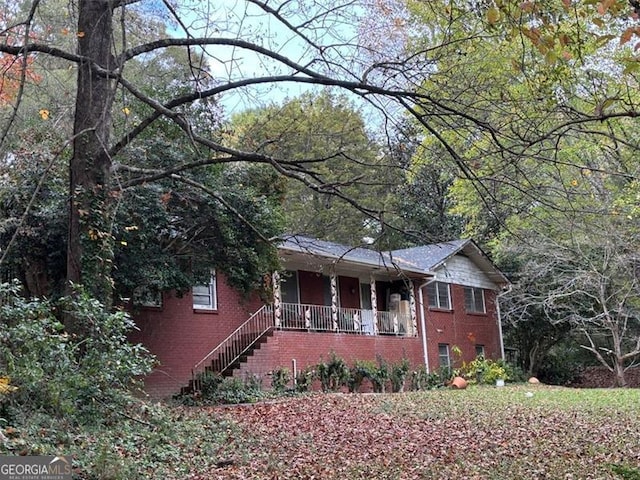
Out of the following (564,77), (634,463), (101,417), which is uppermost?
(564,77)

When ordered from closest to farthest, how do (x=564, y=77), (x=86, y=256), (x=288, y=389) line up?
(x=564, y=77), (x=86, y=256), (x=288, y=389)

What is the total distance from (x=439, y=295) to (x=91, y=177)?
16855mm

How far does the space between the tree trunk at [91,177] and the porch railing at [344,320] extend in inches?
325

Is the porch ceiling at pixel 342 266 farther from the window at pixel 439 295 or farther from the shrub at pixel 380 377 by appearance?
the shrub at pixel 380 377

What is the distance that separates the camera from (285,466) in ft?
23.2

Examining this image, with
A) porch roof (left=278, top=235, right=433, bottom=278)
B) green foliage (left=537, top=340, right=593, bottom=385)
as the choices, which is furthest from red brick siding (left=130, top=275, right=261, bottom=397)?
green foliage (left=537, top=340, right=593, bottom=385)

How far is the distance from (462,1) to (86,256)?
254 inches

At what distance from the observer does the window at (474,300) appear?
83.9ft

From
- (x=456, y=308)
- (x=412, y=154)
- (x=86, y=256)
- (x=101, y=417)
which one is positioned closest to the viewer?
(x=101, y=417)

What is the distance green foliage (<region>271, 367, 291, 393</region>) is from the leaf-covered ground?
1609mm

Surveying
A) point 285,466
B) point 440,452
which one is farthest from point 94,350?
point 440,452

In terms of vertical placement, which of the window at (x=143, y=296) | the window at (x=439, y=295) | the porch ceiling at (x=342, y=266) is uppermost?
the porch ceiling at (x=342, y=266)

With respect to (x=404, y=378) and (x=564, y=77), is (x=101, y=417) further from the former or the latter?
(x=404, y=378)

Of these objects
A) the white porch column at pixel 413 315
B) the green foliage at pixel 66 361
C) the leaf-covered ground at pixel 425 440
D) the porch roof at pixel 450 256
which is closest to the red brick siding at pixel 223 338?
the white porch column at pixel 413 315
